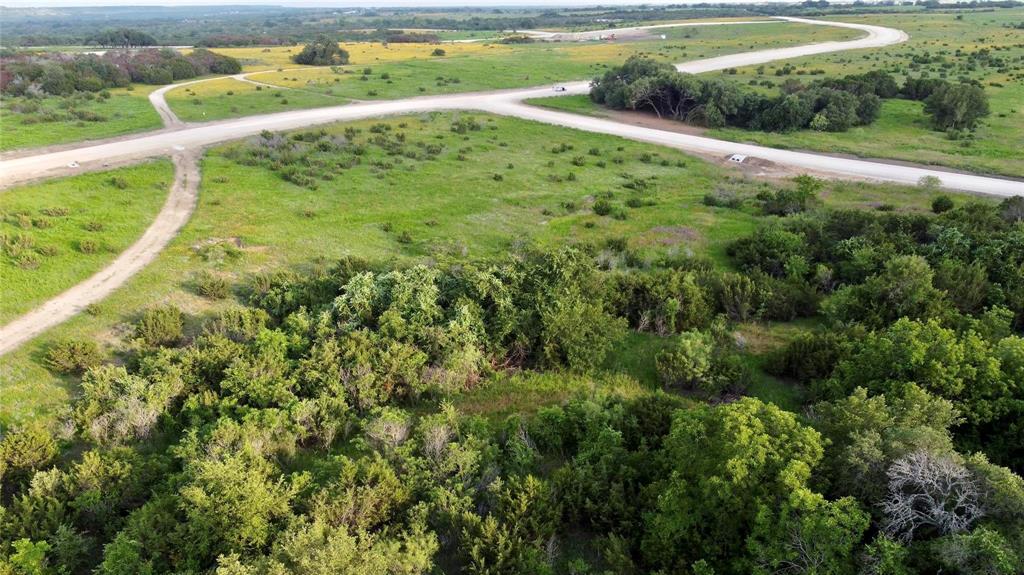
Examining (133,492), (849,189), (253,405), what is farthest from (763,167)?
(133,492)

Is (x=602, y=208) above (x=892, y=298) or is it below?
above

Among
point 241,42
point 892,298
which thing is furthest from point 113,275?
point 241,42

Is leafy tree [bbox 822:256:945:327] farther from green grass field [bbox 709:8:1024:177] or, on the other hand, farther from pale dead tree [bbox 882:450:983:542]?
green grass field [bbox 709:8:1024:177]

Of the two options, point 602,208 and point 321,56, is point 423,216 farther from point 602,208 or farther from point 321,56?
point 321,56

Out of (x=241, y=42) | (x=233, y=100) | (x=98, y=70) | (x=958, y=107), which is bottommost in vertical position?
(x=958, y=107)

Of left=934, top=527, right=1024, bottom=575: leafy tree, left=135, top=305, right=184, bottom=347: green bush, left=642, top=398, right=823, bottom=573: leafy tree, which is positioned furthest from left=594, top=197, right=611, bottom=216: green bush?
left=934, top=527, right=1024, bottom=575: leafy tree

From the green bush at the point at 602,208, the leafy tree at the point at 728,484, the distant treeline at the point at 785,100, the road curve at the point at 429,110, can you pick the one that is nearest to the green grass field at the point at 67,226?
the road curve at the point at 429,110

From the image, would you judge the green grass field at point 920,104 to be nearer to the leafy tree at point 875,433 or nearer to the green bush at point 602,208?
the green bush at point 602,208
